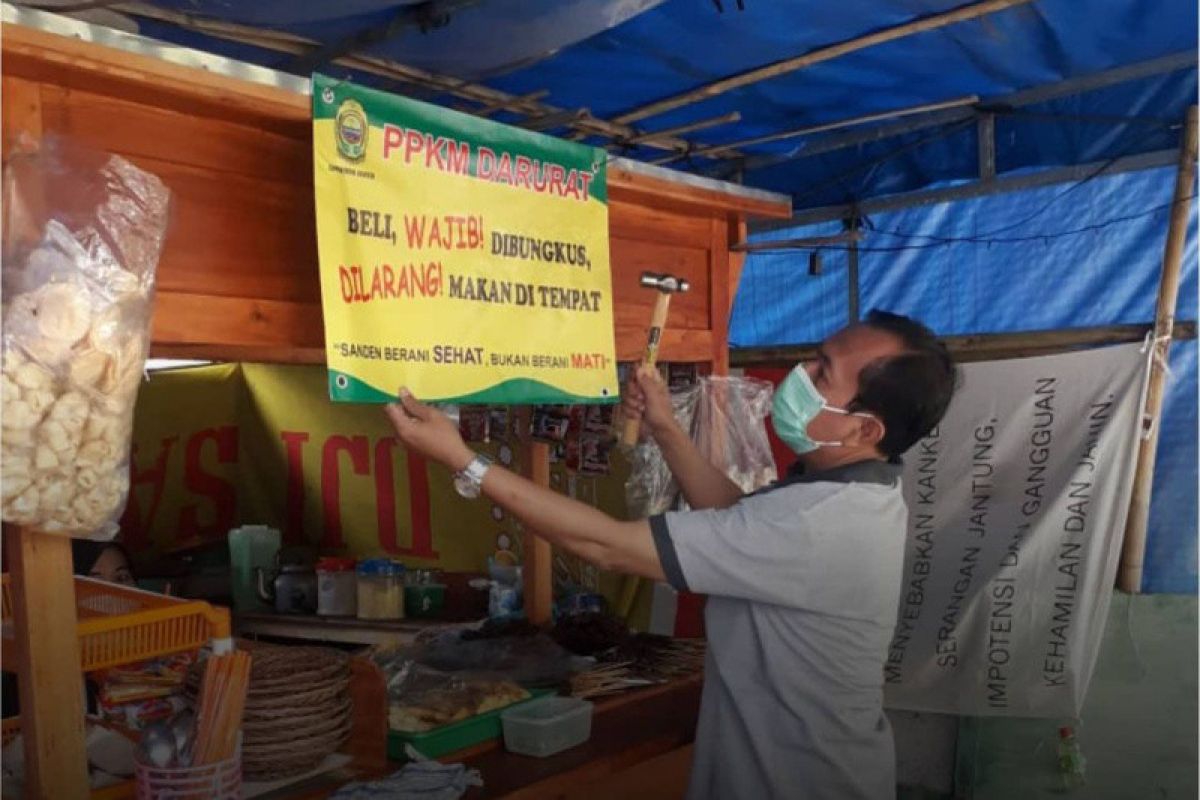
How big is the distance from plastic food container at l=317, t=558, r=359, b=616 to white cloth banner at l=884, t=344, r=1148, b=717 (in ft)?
7.23

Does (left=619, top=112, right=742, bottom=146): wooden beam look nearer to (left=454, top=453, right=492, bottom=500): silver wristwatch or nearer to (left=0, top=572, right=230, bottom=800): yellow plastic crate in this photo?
(left=454, top=453, right=492, bottom=500): silver wristwatch

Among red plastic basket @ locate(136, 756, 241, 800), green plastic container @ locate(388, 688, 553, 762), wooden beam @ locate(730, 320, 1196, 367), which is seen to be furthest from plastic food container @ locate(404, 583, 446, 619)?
red plastic basket @ locate(136, 756, 241, 800)

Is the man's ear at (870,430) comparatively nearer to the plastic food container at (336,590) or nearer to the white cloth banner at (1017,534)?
the white cloth banner at (1017,534)

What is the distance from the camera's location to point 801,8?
8.79ft

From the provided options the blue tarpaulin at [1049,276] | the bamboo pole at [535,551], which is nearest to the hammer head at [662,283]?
the bamboo pole at [535,551]

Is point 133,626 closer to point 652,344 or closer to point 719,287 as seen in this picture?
point 652,344

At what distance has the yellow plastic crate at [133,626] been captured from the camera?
1.95 metres

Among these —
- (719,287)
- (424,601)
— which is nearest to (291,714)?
(719,287)

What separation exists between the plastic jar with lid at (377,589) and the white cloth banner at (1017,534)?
79.2 inches

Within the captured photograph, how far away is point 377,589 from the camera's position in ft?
13.6

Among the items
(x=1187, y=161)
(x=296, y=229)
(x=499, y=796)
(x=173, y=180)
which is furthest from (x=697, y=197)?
(x=1187, y=161)

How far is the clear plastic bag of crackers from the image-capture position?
1.33m

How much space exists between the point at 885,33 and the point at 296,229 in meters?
1.86

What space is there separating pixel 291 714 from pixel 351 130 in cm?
115
